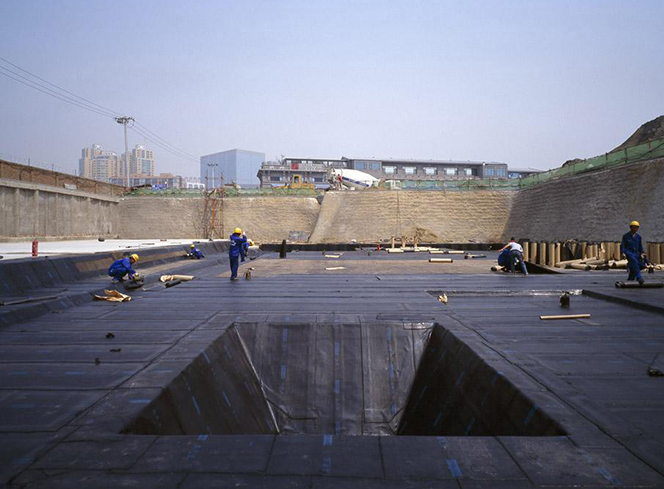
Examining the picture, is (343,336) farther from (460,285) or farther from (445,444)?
(460,285)

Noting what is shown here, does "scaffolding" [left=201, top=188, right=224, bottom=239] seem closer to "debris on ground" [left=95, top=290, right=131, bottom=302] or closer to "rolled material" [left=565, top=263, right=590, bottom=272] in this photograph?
"rolled material" [left=565, top=263, right=590, bottom=272]

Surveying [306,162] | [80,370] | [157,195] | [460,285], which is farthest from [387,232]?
[306,162]

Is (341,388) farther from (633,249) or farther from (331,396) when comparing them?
(633,249)

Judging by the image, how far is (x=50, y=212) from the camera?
109 feet

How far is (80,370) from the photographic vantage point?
5.41m

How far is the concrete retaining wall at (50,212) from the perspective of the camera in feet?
94.8

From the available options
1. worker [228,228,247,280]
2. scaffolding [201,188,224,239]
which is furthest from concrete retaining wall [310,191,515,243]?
worker [228,228,247,280]

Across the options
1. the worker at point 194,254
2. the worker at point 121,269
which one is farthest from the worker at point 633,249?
the worker at point 194,254

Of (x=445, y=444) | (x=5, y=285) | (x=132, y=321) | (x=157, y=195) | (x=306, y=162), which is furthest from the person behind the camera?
(x=306, y=162)

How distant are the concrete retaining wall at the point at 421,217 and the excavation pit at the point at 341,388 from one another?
33546 millimetres

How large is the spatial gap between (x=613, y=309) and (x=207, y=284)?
1075 cm

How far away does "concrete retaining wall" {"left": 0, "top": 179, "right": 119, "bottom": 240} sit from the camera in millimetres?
28891

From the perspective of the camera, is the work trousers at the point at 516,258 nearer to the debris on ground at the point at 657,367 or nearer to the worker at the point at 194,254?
the debris on ground at the point at 657,367

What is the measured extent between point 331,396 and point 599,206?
26897mm
